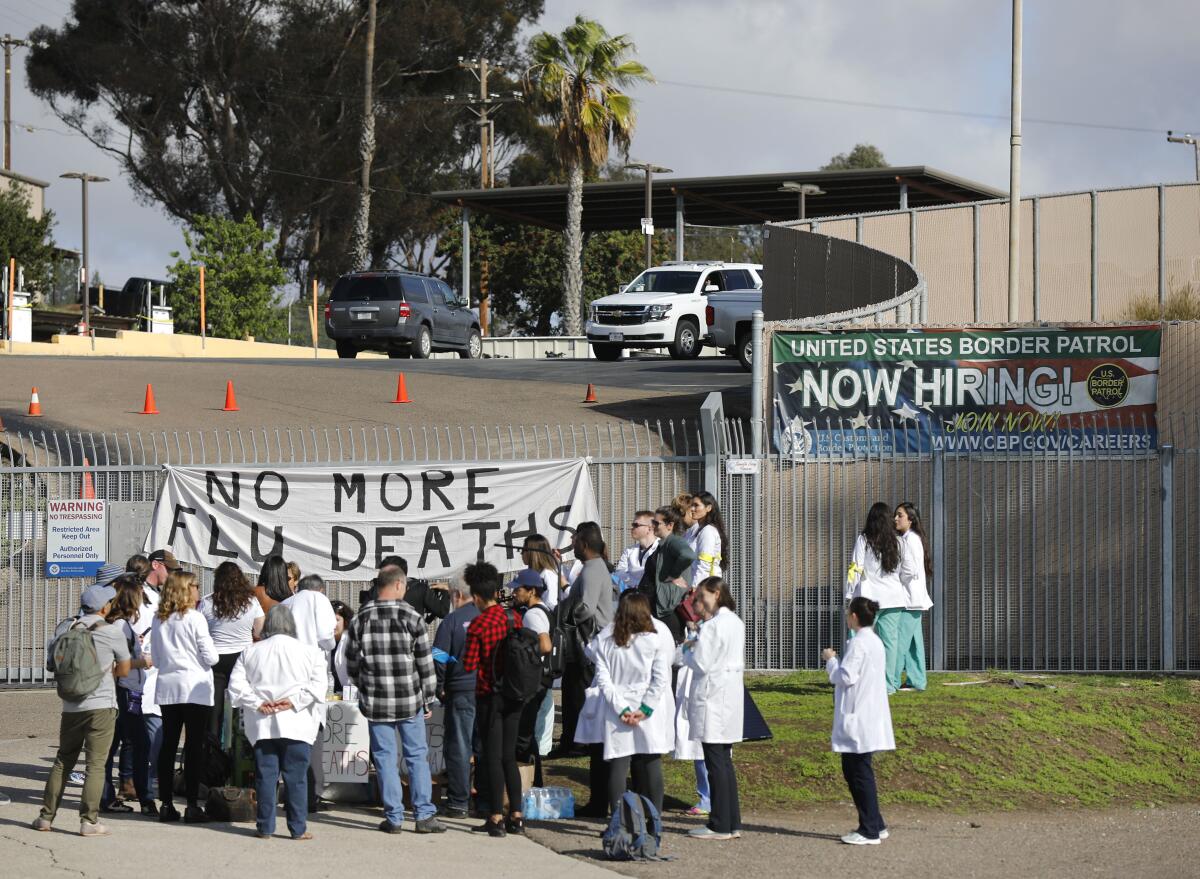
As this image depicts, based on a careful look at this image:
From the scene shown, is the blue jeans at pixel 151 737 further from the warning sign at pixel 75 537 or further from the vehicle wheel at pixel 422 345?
the vehicle wheel at pixel 422 345

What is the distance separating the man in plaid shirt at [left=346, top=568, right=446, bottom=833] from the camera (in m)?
8.99

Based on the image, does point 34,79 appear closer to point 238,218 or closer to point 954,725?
point 238,218

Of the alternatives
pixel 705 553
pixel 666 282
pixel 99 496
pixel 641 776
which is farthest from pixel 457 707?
pixel 666 282

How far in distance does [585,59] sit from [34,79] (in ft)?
80.6

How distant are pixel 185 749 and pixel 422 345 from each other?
2288 centimetres

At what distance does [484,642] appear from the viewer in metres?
9.19

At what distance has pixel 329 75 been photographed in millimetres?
58000

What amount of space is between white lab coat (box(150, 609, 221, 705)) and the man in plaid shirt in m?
0.93

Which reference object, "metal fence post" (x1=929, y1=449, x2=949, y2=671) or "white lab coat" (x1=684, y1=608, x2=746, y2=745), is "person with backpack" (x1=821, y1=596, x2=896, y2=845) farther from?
"metal fence post" (x1=929, y1=449, x2=949, y2=671)

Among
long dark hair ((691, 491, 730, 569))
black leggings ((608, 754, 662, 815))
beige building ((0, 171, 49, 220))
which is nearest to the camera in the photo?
black leggings ((608, 754, 662, 815))

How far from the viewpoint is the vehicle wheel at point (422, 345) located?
32062mm

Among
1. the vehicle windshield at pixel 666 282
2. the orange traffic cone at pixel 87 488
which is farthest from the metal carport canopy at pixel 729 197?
the orange traffic cone at pixel 87 488

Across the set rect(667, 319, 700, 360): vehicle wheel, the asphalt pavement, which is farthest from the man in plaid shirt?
rect(667, 319, 700, 360): vehicle wheel

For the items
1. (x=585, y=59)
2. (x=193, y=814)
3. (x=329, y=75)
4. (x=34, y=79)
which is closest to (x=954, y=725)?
(x=193, y=814)
